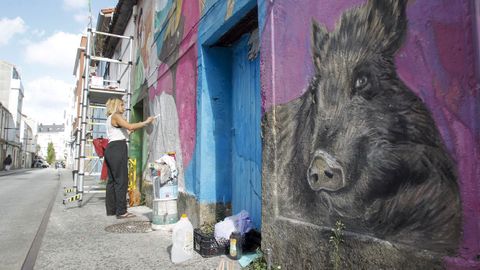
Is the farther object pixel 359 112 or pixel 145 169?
pixel 145 169

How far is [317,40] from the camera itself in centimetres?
272

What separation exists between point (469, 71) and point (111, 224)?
5.23 meters

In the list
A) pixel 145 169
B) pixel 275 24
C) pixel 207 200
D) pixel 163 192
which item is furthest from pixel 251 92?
pixel 145 169

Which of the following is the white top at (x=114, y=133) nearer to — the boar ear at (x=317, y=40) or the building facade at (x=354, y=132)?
the building facade at (x=354, y=132)

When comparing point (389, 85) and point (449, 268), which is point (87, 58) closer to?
point (389, 85)

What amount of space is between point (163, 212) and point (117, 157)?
130 cm

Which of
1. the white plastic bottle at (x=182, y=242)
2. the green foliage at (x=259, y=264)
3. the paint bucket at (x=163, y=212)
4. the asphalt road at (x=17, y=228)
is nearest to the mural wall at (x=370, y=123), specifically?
the green foliage at (x=259, y=264)

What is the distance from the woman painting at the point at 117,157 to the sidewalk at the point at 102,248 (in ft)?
1.18

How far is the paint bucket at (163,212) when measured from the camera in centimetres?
509

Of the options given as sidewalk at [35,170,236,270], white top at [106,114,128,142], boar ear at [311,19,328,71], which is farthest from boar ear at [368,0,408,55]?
white top at [106,114,128,142]

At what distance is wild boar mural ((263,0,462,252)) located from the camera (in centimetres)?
184

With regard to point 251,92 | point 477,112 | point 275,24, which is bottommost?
point 477,112

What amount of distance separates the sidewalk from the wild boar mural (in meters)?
1.40

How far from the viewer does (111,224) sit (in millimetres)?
5633
